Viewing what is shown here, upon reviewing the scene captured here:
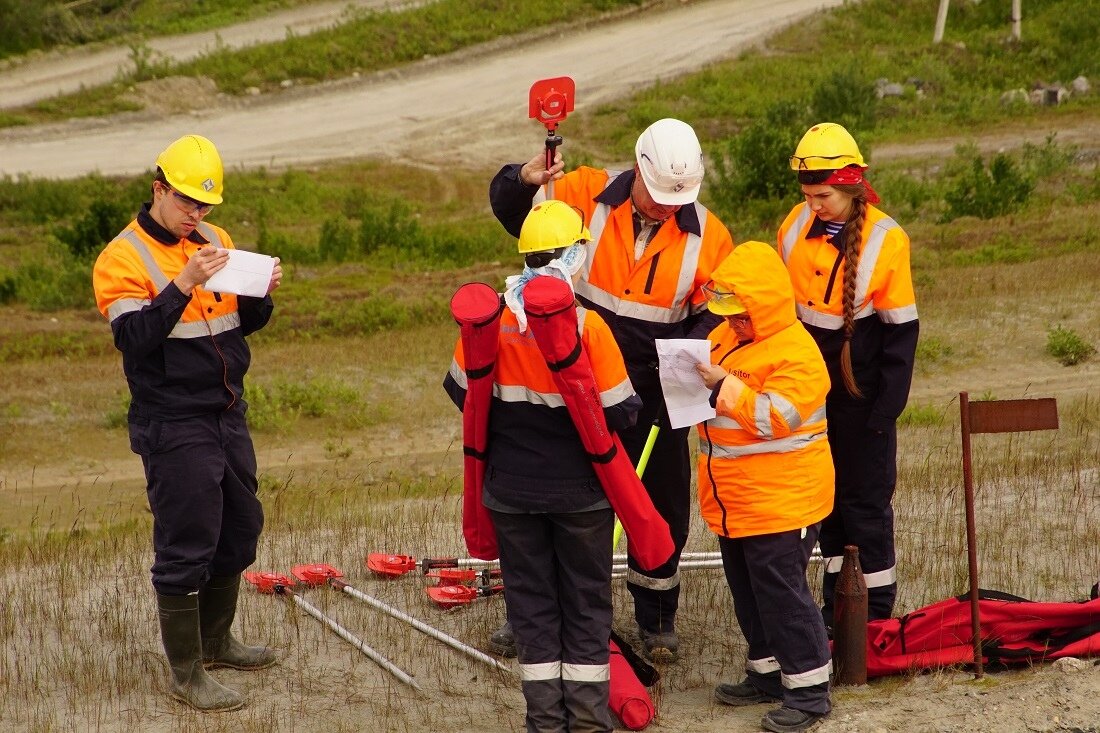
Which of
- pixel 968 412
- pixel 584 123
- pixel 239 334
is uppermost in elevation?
pixel 584 123

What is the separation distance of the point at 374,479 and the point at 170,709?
4871 mm

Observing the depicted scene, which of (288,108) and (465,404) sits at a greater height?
(288,108)

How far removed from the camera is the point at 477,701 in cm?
592

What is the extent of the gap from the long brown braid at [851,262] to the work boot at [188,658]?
3.10m

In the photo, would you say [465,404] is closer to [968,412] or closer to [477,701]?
[477,701]

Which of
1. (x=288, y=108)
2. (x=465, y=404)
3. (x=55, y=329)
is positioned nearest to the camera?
(x=465, y=404)

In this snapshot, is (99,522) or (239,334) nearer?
(239,334)

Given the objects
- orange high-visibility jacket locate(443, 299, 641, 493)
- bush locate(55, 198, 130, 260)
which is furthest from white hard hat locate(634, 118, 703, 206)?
bush locate(55, 198, 130, 260)

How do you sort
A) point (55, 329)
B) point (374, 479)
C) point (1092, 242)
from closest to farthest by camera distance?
point (374, 479), point (55, 329), point (1092, 242)

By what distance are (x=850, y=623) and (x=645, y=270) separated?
183 centimetres

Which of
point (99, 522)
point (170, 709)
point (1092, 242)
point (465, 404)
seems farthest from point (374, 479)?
point (1092, 242)

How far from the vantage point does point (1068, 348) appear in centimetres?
1228

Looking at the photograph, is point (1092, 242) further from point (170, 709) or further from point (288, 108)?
point (288, 108)

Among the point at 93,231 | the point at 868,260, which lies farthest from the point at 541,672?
the point at 93,231
